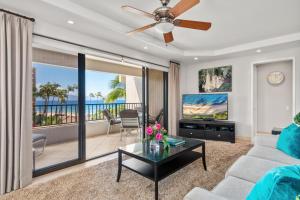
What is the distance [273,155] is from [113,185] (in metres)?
2.06

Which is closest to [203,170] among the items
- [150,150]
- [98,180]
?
[150,150]

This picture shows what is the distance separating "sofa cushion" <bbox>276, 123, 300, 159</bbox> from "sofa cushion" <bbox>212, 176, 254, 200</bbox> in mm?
1042

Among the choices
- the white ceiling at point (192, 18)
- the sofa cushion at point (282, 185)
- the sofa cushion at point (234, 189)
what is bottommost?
the sofa cushion at point (234, 189)

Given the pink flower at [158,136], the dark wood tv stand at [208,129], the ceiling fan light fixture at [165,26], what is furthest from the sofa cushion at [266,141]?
the ceiling fan light fixture at [165,26]

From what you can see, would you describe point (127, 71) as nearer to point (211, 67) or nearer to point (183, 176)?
point (211, 67)

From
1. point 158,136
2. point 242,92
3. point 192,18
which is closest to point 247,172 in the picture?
point 158,136

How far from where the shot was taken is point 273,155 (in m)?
2.09

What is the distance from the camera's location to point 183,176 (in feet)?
7.97

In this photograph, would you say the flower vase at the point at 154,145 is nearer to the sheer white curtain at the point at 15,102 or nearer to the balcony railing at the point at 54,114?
the balcony railing at the point at 54,114

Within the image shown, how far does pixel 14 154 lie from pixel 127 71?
4.05 metres

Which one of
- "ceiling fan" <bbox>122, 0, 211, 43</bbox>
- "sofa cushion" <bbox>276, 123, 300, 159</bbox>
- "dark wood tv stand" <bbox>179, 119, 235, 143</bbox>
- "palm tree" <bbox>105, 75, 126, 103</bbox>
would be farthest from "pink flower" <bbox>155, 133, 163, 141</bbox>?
"palm tree" <bbox>105, 75, 126, 103</bbox>

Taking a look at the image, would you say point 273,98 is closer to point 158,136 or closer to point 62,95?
point 158,136

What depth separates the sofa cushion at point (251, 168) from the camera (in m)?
1.57

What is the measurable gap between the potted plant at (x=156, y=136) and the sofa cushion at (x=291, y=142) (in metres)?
1.50
